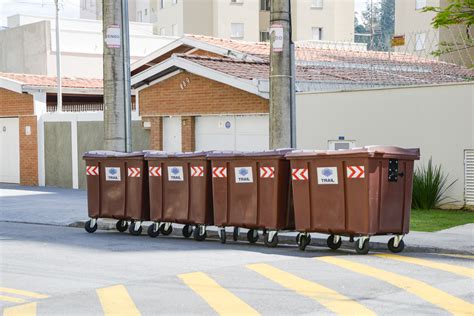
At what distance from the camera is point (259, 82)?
2195cm

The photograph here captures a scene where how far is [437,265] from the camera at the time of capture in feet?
38.3

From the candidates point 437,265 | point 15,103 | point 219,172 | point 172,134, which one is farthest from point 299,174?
point 15,103

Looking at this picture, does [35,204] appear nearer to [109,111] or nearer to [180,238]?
[109,111]

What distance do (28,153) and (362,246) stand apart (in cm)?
2078

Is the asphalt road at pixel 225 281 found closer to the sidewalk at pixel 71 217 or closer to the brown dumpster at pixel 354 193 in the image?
the brown dumpster at pixel 354 193

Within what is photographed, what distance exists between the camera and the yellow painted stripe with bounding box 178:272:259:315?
349 inches

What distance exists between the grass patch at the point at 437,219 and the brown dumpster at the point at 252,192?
9.32 ft

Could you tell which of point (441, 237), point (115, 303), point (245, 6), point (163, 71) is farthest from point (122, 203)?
point (245, 6)

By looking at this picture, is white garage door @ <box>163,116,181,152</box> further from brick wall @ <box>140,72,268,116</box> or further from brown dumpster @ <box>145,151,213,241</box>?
brown dumpster @ <box>145,151,213,241</box>

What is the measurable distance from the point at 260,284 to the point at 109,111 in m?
8.38

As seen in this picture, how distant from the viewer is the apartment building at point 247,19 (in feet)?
206

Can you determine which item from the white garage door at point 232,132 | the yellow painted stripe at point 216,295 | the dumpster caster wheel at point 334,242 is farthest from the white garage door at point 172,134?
the yellow painted stripe at point 216,295

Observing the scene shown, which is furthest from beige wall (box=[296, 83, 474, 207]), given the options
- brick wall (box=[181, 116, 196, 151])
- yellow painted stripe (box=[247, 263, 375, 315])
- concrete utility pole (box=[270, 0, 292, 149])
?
yellow painted stripe (box=[247, 263, 375, 315])

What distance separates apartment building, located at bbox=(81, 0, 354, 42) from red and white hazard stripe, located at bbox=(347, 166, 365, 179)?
50042 mm
